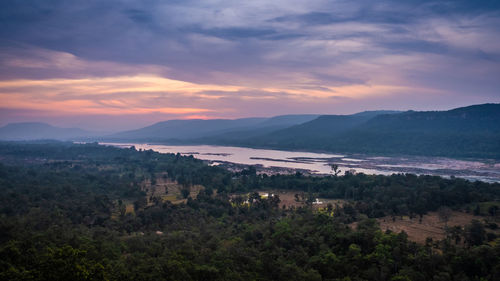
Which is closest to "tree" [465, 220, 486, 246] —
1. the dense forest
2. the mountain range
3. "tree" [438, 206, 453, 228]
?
the dense forest

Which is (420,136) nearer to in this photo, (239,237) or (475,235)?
(475,235)

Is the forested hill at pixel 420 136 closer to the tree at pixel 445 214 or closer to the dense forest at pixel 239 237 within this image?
the dense forest at pixel 239 237

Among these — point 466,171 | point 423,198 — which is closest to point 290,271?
point 423,198

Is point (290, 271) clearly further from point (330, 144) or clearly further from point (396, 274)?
point (330, 144)

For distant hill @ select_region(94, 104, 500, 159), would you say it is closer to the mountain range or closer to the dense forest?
A: the mountain range

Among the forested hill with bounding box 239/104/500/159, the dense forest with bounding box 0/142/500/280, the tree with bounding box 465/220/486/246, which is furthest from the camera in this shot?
the forested hill with bounding box 239/104/500/159

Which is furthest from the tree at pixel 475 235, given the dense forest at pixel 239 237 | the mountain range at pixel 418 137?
the mountain range at pixel 418 137

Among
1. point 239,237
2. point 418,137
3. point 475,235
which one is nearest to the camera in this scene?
point 475,235

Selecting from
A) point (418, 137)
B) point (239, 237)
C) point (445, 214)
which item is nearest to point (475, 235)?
point (445, 214)
